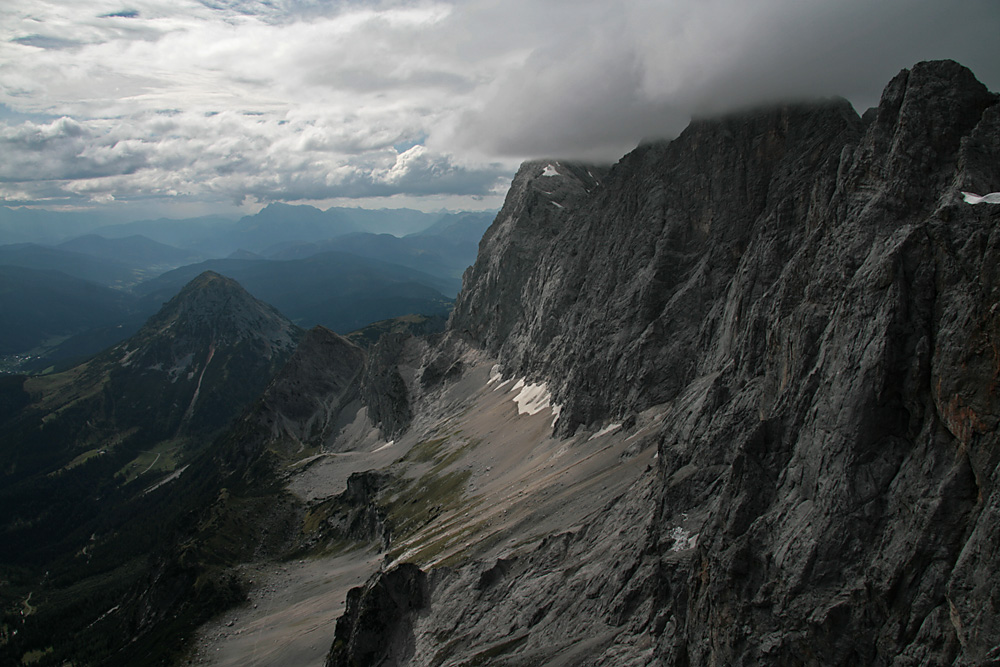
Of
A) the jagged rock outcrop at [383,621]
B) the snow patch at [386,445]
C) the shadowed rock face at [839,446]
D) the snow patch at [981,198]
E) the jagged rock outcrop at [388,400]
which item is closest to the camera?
the shadowed rock face at [839,446]

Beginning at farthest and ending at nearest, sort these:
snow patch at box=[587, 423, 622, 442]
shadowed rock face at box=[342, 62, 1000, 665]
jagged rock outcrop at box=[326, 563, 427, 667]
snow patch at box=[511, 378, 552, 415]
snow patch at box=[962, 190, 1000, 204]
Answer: snow patch at box=[511, 378, 552, 415] → snow patch at box=[587, 423, 622, 442] → jagged rock outcrop at box=[326, 563, 427, 667] → snow patch at box=[962, 190, 1000, 204] → shadowed rock face at box=[342, 62, 1000, 665]

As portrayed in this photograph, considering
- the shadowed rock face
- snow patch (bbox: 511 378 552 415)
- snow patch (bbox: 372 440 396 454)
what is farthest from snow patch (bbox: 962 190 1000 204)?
snow patch (bbox: 372 440 396 454)

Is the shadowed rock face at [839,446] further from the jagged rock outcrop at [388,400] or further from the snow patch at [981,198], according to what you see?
the jagged rock outcrop at [388,400]

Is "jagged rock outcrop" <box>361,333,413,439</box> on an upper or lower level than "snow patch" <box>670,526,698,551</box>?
lower

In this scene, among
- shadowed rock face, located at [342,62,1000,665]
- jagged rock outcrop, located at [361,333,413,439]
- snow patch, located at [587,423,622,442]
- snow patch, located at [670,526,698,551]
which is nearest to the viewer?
shadowed rock face, located at [342,62,1000,665]

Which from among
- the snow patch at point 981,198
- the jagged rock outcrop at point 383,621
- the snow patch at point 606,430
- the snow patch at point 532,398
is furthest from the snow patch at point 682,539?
the snow patch at point 532,398

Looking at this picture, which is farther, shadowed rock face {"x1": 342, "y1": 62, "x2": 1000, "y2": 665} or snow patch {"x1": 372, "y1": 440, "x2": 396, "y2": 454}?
snow patch {"x1": 372, "y1": 440, "x2": 396, "y2": 454}

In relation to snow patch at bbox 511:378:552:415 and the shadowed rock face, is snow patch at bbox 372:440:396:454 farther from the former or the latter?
the shadowed rock face
